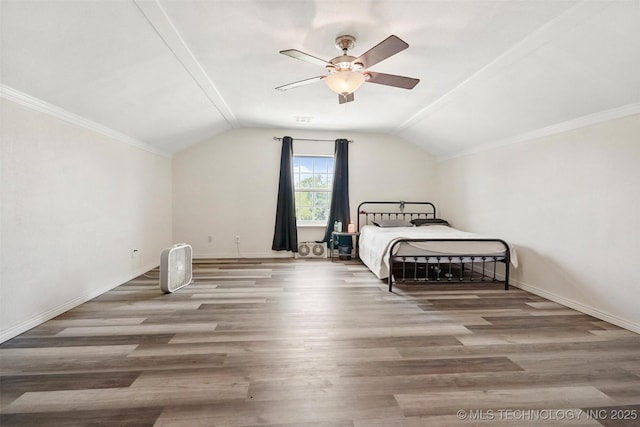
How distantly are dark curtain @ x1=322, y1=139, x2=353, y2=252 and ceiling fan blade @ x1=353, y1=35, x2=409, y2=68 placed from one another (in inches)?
118

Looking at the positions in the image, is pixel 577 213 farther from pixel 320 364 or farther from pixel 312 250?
pixel 312 250

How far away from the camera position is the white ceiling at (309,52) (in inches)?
70.5

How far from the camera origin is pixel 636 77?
6.80 ft

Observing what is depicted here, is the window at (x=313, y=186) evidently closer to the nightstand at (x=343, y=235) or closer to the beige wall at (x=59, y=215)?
the nightstand at (x=343, y=235)

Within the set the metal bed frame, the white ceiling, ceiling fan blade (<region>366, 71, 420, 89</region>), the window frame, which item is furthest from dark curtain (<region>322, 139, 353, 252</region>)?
ceiling fan blade (<region>366, 71, 420, 89</region>)

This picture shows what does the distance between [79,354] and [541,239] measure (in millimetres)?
4517

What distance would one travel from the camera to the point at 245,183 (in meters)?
5.08

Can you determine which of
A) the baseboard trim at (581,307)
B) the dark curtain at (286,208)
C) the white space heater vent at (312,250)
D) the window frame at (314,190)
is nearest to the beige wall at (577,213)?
the baseboard trim at (581,307)

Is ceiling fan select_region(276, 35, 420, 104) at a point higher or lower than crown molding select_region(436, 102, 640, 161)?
higher

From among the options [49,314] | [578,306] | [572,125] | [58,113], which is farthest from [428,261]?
[58,113]

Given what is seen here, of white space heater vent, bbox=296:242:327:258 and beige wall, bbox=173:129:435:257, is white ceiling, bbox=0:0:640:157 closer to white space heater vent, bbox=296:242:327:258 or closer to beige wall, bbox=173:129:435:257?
beige wall, bbox=173:129:435:257

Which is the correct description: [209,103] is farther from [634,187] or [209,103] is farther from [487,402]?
[634,187]

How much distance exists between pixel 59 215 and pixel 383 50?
125 inches

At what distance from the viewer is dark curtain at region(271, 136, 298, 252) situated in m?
5.02
